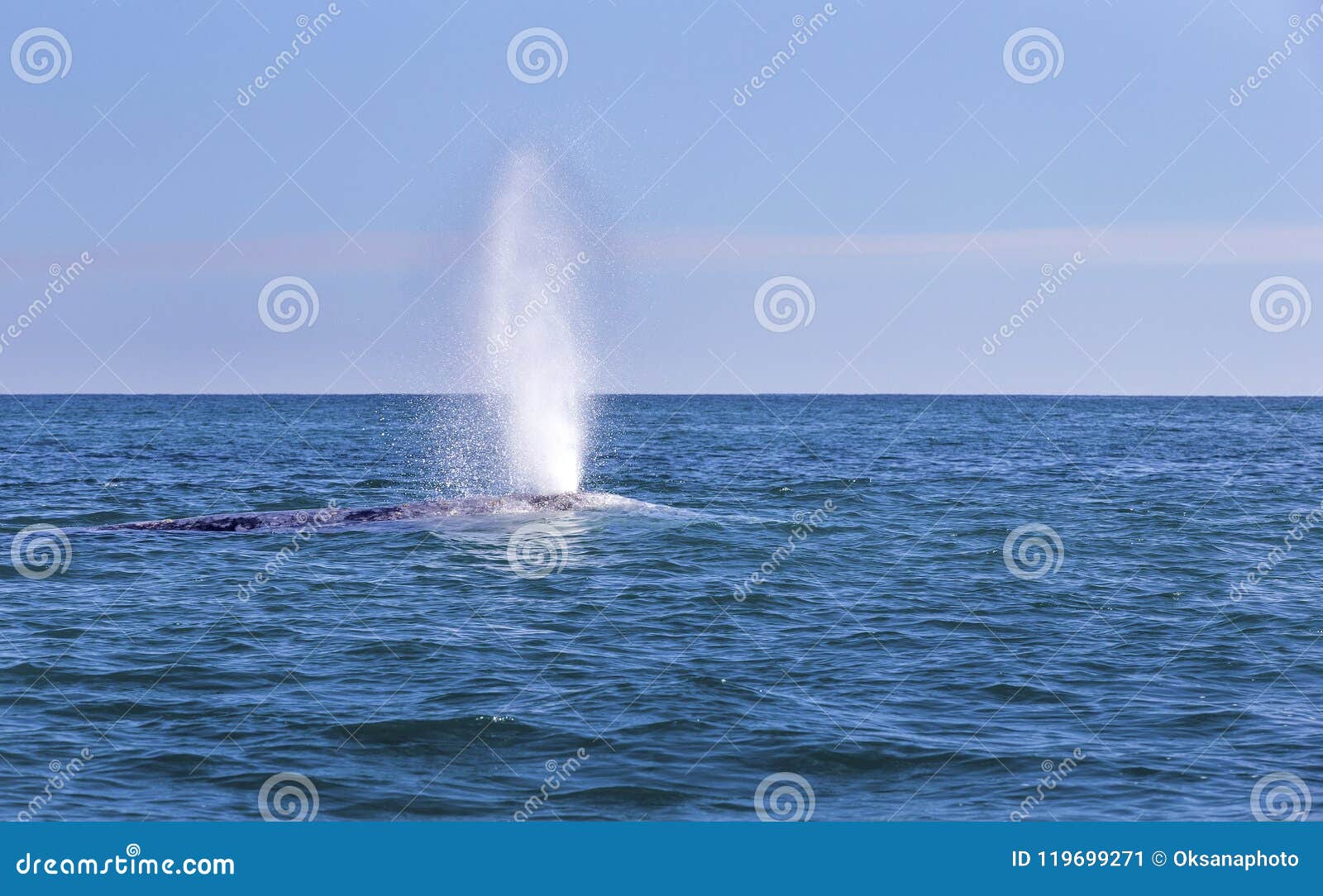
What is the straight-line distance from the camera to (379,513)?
32.0m

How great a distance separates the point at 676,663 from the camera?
58.5ft

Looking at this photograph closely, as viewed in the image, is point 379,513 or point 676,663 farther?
point 379,513

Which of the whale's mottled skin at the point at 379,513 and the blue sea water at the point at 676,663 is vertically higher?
the whale's mottled skin at the point at 379,513

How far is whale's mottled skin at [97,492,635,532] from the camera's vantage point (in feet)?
100

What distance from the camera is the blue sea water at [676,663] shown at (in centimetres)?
1283

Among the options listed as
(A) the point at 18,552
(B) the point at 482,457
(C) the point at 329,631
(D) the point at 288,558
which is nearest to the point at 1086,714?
(C) the point at 329,631

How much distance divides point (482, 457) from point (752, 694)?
143 feet

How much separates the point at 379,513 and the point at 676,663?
15941 millimetres

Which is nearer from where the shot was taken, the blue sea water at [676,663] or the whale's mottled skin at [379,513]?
the blue sea water at [676,663]

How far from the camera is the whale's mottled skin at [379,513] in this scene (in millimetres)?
30609

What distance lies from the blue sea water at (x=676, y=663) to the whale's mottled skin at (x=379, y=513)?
1011 mm

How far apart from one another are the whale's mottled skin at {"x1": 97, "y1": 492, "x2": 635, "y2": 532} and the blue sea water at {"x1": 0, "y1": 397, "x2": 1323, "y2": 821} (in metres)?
1.01

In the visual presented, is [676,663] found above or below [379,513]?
below

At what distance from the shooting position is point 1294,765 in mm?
13414
